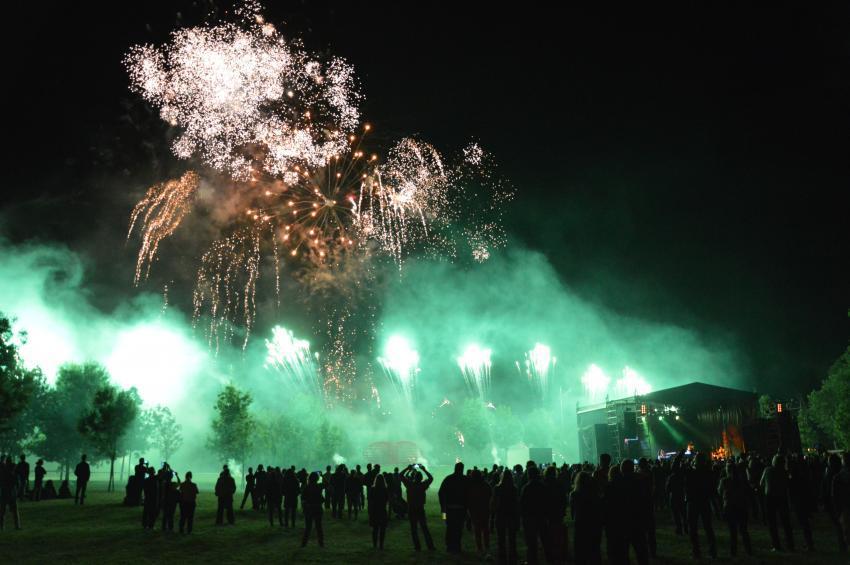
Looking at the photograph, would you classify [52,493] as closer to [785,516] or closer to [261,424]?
[785,516]

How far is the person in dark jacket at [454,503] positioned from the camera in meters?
12.6

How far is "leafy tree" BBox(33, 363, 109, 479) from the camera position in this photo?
56.8m

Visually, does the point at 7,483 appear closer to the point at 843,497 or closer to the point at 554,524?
the point at 554,524

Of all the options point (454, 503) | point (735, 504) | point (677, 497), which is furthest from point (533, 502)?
point (677, 497)

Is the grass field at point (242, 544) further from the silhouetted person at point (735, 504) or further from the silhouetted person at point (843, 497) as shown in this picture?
the silhouetted person at point (843, 497)

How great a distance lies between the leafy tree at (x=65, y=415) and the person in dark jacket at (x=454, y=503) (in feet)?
182

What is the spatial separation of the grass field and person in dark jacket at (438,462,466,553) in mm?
381

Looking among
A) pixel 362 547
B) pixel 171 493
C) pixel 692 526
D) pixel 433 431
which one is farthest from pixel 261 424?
pixel 692 526

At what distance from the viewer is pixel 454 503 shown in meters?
12.7

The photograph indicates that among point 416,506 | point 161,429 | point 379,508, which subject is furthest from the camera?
point 161,429

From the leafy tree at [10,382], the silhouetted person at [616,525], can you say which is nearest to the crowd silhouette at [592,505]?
the silhouetted person at [616,525]

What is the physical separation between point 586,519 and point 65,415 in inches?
2514

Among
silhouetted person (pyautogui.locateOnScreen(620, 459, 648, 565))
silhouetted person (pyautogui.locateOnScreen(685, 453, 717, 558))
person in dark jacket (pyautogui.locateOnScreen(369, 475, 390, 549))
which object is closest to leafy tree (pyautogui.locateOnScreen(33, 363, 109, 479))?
person in dark jacket (pyautogui.locateOnScreen(369, 475, 390, 549))

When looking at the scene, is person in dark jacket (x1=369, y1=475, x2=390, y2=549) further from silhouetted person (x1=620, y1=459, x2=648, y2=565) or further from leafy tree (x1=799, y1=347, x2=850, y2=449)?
leafy tree (x1=799, y1=347, x2=850, y2=449)
